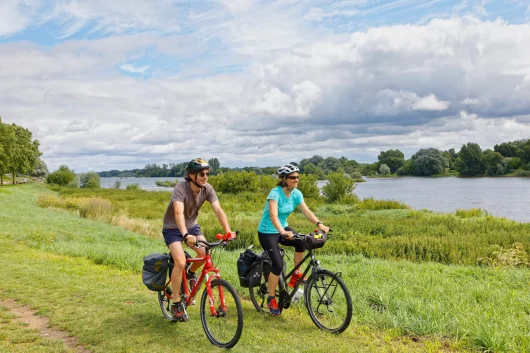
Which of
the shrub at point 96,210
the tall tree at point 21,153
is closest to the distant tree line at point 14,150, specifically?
the tall tree at point 21,153

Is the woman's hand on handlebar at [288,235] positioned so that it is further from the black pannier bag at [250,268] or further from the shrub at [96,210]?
the shrub at [96,210]

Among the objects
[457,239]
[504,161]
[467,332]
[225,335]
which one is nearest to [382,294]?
[467,332]

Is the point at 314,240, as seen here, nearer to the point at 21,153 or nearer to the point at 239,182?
the point at 239,182

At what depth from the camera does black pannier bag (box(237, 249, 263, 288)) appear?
236 inches

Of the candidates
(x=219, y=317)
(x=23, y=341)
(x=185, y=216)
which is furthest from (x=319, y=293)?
(x=23, y=341)

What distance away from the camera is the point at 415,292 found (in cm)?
748

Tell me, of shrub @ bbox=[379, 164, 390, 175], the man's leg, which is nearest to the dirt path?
the man's leg

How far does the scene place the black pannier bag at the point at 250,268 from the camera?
599 centimetres

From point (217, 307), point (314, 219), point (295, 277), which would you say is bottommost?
point (217, 307)

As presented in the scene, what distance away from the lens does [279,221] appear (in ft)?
18.6

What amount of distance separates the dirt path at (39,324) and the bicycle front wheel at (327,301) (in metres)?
2.85

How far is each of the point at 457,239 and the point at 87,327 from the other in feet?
50.4

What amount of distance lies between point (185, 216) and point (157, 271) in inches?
34.2

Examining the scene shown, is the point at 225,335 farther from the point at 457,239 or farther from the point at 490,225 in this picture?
the point at 490,225
